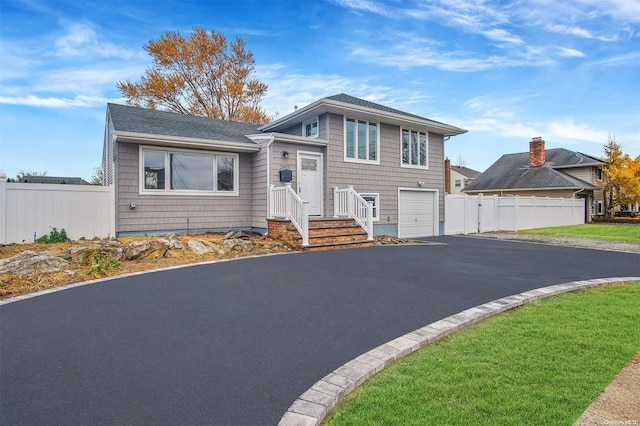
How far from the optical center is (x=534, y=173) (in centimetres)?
2709

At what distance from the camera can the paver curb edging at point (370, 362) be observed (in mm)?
2207

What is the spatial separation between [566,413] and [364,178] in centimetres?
1094

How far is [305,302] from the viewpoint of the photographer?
4711 millimetres

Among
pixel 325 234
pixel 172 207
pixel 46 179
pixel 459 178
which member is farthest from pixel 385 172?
pixel 459 178

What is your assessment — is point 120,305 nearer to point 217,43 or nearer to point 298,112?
point 298,112

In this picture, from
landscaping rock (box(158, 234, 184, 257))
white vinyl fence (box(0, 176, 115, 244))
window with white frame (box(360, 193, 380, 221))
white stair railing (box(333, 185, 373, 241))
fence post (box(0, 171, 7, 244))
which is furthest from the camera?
window with white frame (box(360, 193, 380, 221))

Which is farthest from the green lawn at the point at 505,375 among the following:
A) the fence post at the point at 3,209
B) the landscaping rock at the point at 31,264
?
the fence post at the point at 3,209

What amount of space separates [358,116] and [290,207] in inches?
178

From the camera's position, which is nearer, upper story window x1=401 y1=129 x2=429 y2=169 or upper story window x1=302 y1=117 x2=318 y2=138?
upper story window x1=302 y1=117 x2=318 y2=138

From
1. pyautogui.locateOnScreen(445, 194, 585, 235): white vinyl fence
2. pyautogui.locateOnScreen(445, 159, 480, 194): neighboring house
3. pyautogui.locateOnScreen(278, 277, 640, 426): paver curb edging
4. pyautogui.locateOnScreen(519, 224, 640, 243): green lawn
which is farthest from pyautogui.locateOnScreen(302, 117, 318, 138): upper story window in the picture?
pyautogui.locateOnScreen(445, 159, 480, 194): neighboring house

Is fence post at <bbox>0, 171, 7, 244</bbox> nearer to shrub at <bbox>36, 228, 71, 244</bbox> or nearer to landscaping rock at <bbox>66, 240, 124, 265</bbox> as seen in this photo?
shrub at <bbox>36, 228, 71, 244</bbox>

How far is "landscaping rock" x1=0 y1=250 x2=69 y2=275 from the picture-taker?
231 inches

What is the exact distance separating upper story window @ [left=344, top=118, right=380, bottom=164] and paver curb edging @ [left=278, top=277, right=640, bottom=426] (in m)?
8.43

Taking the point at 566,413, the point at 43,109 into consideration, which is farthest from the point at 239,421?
the point at 43,109
